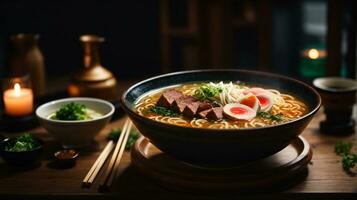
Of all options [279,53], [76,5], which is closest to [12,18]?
[76,5]

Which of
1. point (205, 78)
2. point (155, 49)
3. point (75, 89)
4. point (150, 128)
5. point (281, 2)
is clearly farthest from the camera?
point (281, 2)

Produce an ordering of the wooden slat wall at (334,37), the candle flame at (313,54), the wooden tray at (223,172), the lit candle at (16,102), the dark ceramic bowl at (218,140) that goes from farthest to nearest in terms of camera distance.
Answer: the wooden slat wall at (334,37)
the candle flame at (313,54)
the lit candle at (16,102)
the wooden tray at (223,172)
the dark ceramic bowl at (218,140)

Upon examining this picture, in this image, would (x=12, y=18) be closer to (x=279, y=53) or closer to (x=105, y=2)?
(x=105, y=2)

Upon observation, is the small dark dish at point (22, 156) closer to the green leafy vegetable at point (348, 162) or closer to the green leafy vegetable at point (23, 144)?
the green leafy vegetable at point (23, 144)

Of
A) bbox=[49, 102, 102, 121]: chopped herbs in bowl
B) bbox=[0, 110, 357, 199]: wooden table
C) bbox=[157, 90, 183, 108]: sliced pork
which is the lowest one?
bbox=[0, 110, 357, 199]: wooden table

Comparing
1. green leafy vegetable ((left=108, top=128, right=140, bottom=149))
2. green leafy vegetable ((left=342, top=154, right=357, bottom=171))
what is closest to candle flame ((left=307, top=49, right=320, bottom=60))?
green leafy vegetable ((left=342, top=154, right=357, bottom=171))

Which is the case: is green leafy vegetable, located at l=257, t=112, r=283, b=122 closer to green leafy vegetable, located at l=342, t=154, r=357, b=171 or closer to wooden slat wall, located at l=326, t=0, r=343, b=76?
green leafy vegetable, located at l=342, t=154, r=357, b=171

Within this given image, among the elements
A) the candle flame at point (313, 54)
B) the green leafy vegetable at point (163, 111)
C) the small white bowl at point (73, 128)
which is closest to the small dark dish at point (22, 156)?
the small white bowl at point (73, 128)
